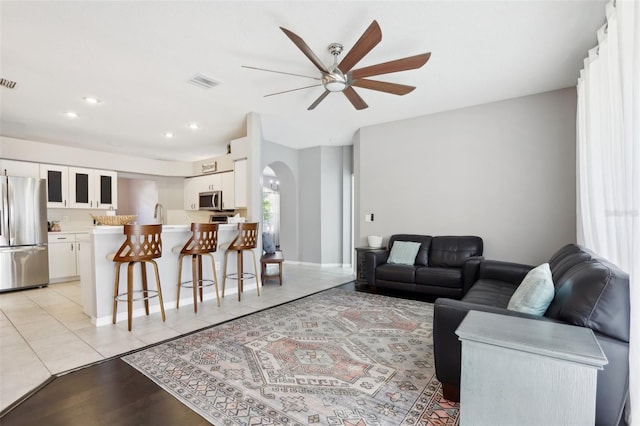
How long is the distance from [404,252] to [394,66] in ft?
9.45

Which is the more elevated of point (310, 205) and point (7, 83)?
point (7, 83)

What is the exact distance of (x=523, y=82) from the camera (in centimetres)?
369

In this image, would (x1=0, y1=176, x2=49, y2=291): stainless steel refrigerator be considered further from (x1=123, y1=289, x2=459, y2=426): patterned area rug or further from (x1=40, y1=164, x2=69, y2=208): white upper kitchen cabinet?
(x1=123, y1=289, x2=459, y2=426): patterned area rug

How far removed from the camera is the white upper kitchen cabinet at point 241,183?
4836 millimetres

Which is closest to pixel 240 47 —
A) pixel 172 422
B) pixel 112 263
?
pixel 112 263

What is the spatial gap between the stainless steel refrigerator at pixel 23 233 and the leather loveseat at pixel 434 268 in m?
5.49

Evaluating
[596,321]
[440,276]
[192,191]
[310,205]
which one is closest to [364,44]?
[596,321]

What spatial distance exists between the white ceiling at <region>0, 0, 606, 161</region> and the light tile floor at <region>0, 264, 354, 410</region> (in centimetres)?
279

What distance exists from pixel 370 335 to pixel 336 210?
14.0 ft

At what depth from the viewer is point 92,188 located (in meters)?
5.97

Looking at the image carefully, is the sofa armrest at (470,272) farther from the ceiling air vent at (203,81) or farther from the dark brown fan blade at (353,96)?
the ceiling air vent at (203,81)

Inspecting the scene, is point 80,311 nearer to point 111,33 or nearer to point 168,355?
point 168,355

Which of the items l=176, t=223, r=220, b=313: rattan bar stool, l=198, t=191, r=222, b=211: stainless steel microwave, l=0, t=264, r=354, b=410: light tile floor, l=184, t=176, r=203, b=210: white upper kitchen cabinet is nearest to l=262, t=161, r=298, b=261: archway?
l=198, t=191, r=222, b=211: stainless steel microwave

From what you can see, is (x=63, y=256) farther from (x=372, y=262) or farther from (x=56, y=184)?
(x=372, y=262)
